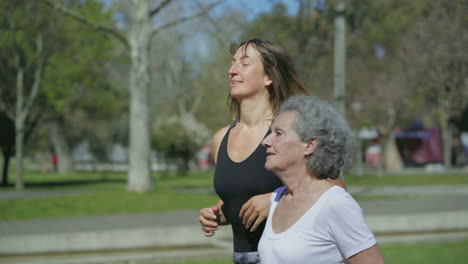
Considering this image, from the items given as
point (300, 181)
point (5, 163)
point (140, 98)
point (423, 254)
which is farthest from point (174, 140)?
point (300, 181)

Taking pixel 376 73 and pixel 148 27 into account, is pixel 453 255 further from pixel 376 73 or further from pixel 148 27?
pixel 376 73

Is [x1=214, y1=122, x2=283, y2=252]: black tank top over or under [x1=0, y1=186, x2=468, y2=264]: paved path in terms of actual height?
over

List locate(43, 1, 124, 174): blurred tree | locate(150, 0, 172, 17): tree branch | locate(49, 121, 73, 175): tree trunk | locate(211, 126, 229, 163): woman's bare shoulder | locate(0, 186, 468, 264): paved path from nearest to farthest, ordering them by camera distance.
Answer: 1. locate(211, 126, 229, 163): woman's bare shoulder
2. locate(0, 186, 468, 264): paved path
3. locate(150, 0, 172, 17): tree branch
4. locate(43, 1, 124, 174): blurred tree
5. locate(49, 121, 73, 175): tree trunk

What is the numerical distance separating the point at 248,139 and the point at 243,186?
275 mm

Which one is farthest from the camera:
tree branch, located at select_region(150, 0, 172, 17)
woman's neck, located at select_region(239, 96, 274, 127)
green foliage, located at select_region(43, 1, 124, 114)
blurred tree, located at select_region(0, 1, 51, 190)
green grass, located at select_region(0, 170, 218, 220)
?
green foliage, located at select_region(43, 1, 124, 114)

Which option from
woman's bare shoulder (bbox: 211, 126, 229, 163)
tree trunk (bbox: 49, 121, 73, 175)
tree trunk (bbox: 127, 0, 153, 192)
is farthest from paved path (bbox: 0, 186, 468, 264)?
tree trunk (bbox: 49, 121, 73, 175)

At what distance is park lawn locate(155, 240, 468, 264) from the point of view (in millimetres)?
9383

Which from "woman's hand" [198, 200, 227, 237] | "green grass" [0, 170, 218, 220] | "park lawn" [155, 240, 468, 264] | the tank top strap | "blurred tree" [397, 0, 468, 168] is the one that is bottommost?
"park lawn" [155, 240, 468, 264]

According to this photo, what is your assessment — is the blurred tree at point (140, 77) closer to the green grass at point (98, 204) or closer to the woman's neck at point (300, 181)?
the green grass at point (98, 204)

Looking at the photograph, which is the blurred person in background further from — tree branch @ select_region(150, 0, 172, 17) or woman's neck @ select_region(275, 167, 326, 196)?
tree branch @ select_region(150, 0, 172, 17)

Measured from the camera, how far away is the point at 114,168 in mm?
77000

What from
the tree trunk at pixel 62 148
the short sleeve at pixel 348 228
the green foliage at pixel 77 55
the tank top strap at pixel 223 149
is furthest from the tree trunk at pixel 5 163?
the short sleeve at pixel 348 228

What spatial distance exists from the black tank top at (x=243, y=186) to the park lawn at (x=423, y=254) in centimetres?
584

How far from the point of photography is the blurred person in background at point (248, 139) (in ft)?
12.0
